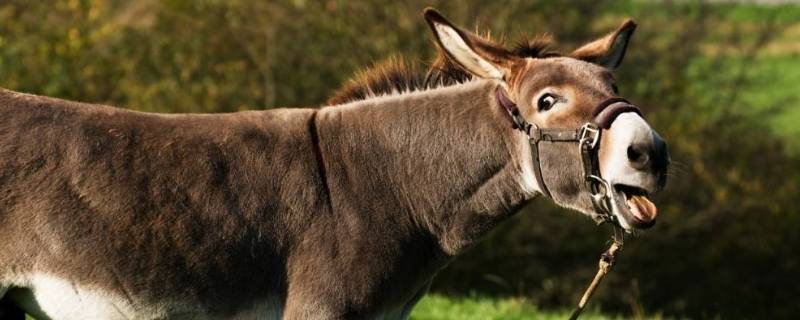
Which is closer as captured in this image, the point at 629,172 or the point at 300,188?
the point at 629,172

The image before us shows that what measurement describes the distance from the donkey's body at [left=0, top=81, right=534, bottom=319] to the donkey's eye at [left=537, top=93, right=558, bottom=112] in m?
0.21

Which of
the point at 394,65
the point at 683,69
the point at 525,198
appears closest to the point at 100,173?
the point at 394,65

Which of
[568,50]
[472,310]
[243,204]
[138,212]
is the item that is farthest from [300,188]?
[568,50]

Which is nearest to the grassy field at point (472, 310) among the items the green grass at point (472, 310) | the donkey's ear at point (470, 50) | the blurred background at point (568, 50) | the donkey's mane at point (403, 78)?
the green grass at point (472, 310)

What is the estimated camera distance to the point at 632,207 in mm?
4375

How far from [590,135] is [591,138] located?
1 cm

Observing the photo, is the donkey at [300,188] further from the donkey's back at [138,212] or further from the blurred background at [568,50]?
the blurred background at [568,50]

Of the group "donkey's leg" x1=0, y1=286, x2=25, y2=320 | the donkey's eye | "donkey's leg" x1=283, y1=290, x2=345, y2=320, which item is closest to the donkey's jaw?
the donkey's eye

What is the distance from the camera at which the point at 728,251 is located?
18.6 metres

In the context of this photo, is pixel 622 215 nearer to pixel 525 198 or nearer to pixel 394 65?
pixel 525 198

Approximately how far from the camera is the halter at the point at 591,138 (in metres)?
4.32

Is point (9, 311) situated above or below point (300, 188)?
below

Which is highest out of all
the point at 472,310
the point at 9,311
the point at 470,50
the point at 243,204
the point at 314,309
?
the point at 470,50

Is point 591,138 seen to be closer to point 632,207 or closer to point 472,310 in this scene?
point 632,207
